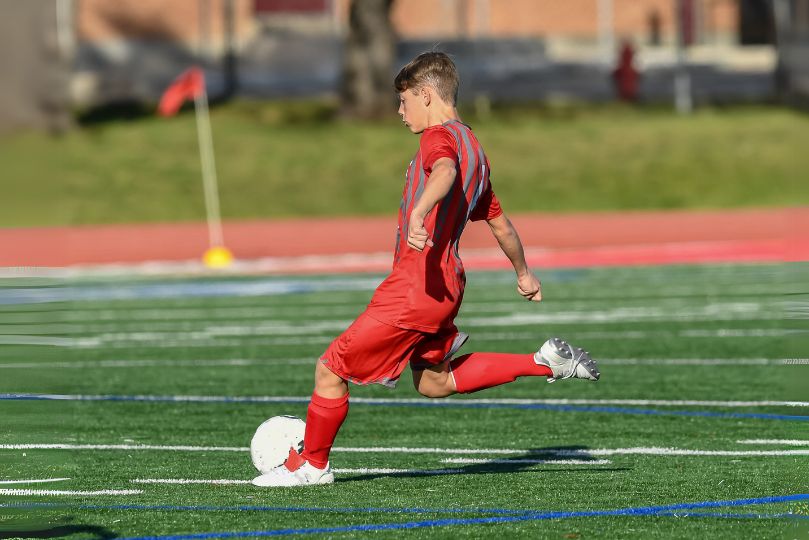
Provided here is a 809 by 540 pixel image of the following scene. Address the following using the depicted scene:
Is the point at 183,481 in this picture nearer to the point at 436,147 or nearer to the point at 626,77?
the point at 436,147

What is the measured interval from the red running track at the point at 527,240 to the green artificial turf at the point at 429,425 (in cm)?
645

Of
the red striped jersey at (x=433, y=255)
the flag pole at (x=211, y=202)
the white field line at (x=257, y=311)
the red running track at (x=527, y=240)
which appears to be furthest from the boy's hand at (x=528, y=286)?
the flag pole at (x=211, y=202)

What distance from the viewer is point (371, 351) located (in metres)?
6.26

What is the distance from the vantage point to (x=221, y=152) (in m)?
34.6

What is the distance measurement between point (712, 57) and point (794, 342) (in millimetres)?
40611

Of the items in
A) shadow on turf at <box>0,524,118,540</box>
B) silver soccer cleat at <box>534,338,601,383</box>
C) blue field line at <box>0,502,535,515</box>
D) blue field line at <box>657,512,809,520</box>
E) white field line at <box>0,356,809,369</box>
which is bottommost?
white field line at <box>0,356,809,369</box>

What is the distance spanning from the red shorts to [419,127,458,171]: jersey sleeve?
68 cm

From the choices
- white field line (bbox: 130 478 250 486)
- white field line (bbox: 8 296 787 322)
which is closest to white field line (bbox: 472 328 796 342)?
white field line (bbox: 8 296 787 322)

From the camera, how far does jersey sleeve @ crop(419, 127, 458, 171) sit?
6.08 meters

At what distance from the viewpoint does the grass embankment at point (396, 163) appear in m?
31.6

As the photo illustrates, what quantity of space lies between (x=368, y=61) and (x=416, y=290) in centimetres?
2985

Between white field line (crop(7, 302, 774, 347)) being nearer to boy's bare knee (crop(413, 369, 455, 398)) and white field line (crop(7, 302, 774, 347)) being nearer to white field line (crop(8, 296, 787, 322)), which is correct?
white field line (crop(8, 296, 787, 322))

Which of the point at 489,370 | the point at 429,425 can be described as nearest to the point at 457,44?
the point at 429,425

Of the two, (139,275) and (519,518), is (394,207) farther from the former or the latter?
(519,518)
